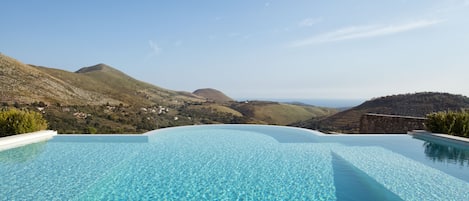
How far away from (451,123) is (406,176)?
4592 millimetres

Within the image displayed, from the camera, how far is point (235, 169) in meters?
5.40

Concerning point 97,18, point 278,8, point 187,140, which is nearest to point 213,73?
point 97,18

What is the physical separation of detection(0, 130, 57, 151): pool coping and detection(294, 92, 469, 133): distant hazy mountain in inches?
469

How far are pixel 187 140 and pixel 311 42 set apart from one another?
9.19 m

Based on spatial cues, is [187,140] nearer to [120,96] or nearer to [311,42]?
[311,42]

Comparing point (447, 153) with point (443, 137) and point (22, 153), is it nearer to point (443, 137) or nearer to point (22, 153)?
point (443, 137)

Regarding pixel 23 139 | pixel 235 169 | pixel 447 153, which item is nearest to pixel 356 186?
pixel 235 169

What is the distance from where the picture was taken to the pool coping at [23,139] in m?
6.51

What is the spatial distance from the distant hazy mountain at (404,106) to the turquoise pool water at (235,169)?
8167 millimetres

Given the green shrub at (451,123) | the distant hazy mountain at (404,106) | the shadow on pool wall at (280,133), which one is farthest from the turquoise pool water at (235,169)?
the distant hazy mountain at (404,106)

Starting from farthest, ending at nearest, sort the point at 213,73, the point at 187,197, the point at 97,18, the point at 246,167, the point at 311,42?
the point at 213,73 < the point at 97,18 < the point at 311,42 < the point at 246,167 < the point at 187,197

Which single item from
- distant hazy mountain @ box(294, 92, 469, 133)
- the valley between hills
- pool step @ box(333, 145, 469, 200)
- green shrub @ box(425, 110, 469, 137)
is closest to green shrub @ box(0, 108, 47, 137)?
the valley between hills

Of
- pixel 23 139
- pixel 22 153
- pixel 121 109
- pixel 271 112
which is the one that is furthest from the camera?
pixel 271 112

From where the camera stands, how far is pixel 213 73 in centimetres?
2619
